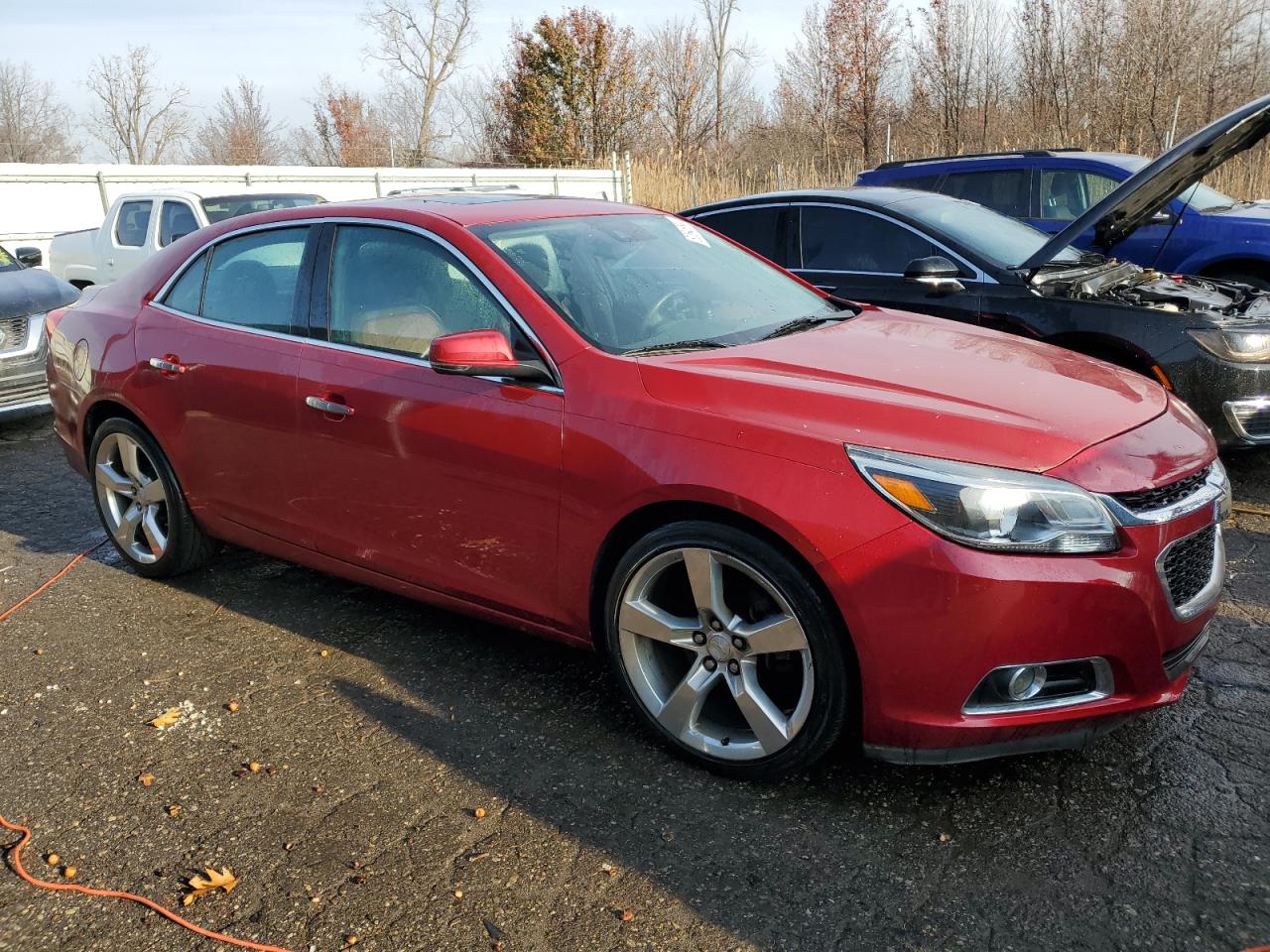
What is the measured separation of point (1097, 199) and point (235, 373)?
7.37 meters

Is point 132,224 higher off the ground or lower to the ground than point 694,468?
higher

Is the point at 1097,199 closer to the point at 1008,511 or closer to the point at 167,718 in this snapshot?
the point at 1008,511

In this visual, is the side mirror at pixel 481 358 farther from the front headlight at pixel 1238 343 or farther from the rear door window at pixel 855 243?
the front headlight at pixel 1238 343

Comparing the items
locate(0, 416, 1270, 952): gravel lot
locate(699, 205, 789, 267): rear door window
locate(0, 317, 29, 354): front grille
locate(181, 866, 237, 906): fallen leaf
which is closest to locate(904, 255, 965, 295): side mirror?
locate(699, 205, 789, 267): rear door window

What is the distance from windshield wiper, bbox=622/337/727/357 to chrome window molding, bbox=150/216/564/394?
0.83 feet

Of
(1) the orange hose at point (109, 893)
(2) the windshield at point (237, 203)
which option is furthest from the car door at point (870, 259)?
(2) the windshield at point (237, 203)

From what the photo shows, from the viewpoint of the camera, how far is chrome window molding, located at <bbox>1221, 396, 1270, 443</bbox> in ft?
16.7

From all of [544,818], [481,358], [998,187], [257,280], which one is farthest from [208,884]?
[998,187]

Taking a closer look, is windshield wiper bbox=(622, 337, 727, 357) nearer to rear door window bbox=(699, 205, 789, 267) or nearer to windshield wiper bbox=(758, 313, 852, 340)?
windshield wiper bbox=(758, 313, 852, 340)

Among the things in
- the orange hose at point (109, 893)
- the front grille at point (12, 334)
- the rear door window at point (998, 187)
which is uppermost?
the rear door window at point (998, 187)

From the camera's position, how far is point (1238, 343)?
5102mm

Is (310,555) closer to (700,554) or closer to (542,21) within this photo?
(700,554)

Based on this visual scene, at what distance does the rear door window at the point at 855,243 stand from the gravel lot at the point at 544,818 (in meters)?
2.93

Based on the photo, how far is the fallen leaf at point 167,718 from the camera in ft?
11.3
